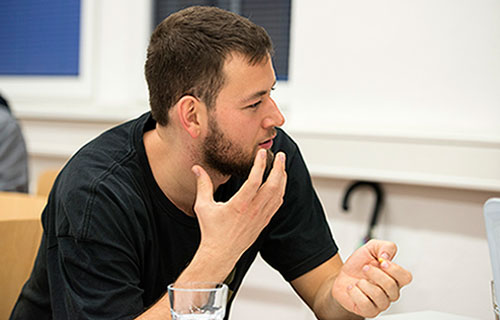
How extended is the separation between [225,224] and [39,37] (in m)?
2.50

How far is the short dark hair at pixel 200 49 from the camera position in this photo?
1215mm

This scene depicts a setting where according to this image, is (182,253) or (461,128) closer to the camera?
(182,253)

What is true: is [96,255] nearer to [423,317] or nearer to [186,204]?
[186,204]

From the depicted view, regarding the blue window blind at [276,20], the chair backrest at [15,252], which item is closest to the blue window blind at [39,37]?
the blue window blind at [276,20]

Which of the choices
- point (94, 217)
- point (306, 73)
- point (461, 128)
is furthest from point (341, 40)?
point (94, 217)

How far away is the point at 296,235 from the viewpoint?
1.41 m

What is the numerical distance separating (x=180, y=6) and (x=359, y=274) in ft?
6.64

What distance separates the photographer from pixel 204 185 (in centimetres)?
116

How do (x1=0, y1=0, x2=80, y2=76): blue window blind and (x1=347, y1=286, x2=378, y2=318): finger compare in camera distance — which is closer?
(x1=347, y1=286, x2=378, y2=318): finger

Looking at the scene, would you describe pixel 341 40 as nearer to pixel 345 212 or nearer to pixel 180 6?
pixel 345 212

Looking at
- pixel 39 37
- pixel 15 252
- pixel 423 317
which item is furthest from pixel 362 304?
pixel 39 37

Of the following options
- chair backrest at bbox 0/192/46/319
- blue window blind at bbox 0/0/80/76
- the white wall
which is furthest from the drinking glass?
blue window blind at bbox 0/0/80/76

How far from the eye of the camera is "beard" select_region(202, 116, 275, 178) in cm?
125

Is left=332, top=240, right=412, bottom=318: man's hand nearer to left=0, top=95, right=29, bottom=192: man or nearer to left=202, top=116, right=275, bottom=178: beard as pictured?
left=202, top=116, right=275, bottom=178: beard
